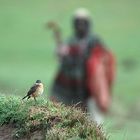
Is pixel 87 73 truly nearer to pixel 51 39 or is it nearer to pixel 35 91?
pixel 35 91

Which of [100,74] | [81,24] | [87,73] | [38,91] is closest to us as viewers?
[38,91]

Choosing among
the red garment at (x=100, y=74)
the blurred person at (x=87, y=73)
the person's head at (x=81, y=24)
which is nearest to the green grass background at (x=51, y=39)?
the person's head at (x=81, y=24)

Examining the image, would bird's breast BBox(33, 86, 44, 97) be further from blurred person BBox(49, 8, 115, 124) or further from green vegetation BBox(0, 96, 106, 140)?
blurred person BBox(49, 8, 115, 124)

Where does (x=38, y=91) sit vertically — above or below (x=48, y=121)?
above

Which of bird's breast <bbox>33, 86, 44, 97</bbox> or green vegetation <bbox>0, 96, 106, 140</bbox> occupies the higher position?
bird's breast <bbox>33, 86, 44, 97</bbox>

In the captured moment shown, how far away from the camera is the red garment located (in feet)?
81.7

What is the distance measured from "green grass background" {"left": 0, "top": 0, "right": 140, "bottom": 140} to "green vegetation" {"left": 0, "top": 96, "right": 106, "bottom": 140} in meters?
18.0

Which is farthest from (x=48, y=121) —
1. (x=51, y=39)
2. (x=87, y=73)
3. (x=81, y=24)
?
(x=51, y=39)

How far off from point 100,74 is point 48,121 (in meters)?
15.1

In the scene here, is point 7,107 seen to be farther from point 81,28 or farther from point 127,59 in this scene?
point 127,59

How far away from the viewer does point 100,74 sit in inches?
1007

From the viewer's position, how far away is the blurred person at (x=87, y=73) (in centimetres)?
2484

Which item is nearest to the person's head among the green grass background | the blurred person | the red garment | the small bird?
the blurred person

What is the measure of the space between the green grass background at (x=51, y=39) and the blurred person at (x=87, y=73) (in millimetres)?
3479
